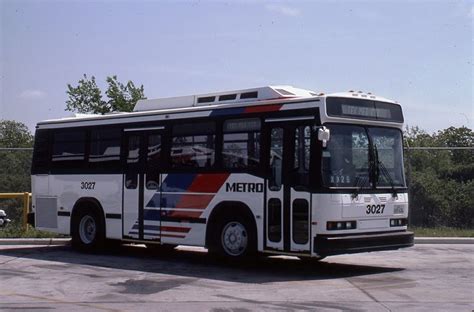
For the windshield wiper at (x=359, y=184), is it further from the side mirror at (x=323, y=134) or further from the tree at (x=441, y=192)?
the tree at (x=441, y=192)

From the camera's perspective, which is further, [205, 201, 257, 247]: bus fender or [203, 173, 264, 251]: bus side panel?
[205, 201, 257, 247]: bus fender

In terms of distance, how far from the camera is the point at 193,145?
46.8 ft

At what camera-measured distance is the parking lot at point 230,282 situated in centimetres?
977

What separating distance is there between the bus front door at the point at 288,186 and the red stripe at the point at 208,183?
117cm

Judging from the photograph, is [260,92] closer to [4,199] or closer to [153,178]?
[153,178]

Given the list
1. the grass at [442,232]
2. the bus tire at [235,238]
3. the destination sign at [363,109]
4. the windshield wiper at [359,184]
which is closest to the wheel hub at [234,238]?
the bus tire at [235,238]

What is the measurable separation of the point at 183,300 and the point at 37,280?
3.37 meters

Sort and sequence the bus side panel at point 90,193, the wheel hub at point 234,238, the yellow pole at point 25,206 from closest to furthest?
the wheel hub at point 234,238 < the bus side panel at point 90,193 < the yellow pole at point 25,206

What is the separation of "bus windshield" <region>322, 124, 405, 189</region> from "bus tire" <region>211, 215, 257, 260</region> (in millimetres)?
1938

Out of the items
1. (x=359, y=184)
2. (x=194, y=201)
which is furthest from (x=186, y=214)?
(x=359, y=184)

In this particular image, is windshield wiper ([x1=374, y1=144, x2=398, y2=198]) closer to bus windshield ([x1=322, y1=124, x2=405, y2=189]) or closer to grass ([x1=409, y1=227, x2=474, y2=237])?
bus windshield ([x1=322, y1=124, x2=405, y2=189])

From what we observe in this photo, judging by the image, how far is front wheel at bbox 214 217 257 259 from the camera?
13.0 m

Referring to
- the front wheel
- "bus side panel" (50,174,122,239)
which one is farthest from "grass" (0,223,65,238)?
the front wheel

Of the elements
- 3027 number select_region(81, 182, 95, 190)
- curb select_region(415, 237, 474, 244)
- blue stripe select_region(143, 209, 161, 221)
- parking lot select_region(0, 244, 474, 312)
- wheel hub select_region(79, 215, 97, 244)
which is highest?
3027 number select_region(81, 182, 95, 190)
